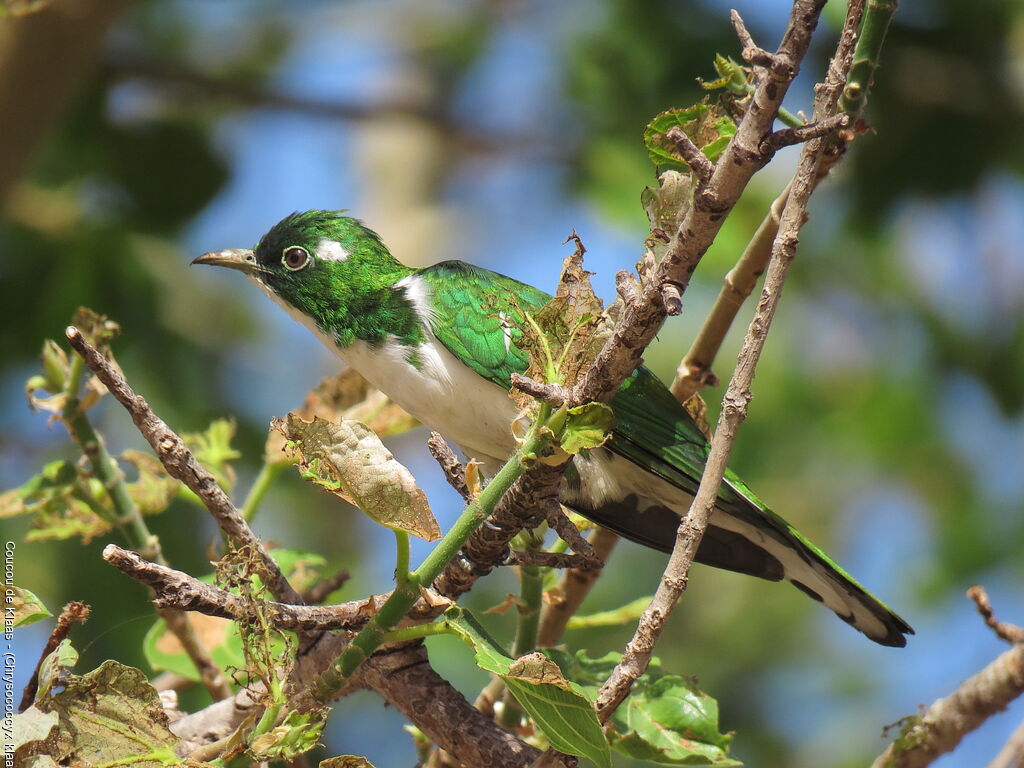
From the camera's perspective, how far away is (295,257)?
3.60m

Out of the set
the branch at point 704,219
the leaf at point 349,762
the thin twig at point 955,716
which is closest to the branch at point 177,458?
the leaf at point 349,762

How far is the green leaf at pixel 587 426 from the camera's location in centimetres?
167

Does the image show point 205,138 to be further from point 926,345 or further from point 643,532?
point 926,345

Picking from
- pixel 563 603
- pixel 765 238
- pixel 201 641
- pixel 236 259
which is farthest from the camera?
pixel 236 259

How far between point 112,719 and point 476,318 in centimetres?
161

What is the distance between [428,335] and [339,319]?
35 cm

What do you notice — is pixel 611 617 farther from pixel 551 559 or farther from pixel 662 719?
pixel 551 559

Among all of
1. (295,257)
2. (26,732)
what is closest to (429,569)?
(26,732)

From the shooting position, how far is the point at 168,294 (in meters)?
4.46

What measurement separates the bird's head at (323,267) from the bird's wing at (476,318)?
0.72ft

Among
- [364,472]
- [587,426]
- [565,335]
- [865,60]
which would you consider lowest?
[364,472]

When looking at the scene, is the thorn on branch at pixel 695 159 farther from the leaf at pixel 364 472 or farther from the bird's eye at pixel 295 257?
the bird's eye at pixel 295 257

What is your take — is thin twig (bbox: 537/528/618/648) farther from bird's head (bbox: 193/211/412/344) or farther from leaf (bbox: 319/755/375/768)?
bird's head (bbox: 193/211/412/344)

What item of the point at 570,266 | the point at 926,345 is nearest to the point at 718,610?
the point at 926,345
